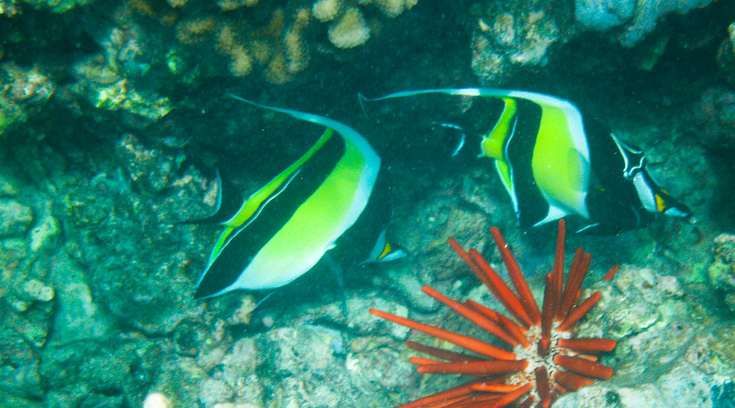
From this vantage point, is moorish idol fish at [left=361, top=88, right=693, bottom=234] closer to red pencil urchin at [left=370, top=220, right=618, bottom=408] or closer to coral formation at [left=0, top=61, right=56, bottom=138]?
red pencil urchin at [left=370, top=220, right=618, bottom=408]

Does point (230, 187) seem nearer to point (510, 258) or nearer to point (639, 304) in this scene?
point (510, 258)

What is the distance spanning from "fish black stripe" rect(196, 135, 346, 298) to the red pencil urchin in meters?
0.67

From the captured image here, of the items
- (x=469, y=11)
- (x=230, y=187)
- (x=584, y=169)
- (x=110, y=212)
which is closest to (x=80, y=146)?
(x=110, y=212)

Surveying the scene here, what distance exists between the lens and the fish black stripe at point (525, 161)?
196 cm

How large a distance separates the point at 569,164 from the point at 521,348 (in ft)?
→ 3.20

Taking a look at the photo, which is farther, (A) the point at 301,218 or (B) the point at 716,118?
(B) the point at 716,118

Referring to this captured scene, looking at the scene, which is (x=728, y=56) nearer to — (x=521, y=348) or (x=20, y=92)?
Answer: (x=521, y=348)

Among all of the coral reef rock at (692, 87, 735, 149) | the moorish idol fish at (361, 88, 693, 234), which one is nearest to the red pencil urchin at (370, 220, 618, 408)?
the moorish idol fish at (361, 88, 693, 234)

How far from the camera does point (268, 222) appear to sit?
196 cm

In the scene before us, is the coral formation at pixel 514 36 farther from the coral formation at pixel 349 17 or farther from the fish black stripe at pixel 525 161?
the coral formation at pixel 349 17

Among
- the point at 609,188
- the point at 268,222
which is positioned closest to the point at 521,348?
the point at 609,188

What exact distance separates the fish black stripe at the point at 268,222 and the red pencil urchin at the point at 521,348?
67 cm

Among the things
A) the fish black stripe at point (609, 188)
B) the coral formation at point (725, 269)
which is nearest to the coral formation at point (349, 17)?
the fish black stripe at point (609, 188)

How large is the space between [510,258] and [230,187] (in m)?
1.47
